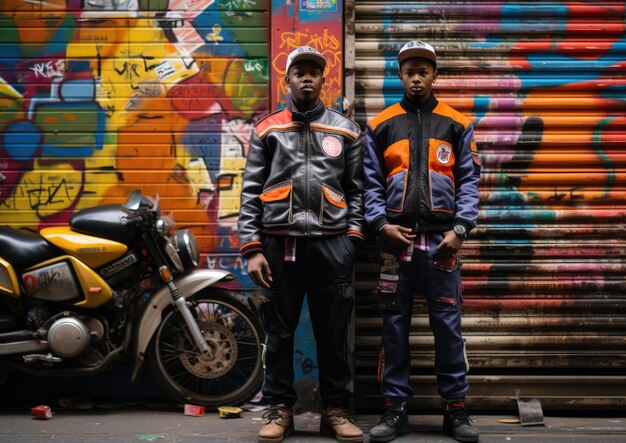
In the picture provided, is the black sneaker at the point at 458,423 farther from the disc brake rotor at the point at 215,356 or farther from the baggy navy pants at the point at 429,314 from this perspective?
the disc brake rotor at the point at 215,356

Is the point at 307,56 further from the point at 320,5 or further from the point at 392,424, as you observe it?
the point at 392,424

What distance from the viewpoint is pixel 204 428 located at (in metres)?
4.99

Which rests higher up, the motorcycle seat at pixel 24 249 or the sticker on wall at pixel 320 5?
the sticker on wall at pixel 320 5

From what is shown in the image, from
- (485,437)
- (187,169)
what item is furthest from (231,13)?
(485,437)

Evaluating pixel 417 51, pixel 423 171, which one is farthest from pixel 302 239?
pixel 417 51

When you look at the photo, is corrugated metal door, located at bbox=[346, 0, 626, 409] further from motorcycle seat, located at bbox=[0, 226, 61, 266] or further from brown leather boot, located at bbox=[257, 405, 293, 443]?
motorcycle seat, located at bbox=[0, 226, 61, 266]

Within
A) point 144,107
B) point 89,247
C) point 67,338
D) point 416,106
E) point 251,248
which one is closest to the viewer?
point 251,248

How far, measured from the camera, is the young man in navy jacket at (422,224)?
464 centimetres

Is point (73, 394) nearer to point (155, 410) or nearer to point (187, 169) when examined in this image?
point (155, 410)

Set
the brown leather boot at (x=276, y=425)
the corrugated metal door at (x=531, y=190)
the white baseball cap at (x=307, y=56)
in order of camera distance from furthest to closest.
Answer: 1. the corrugated metal door at (x=531, y=190)
2. the white baseball cap at (x=307, y=56)
3. the brown leather boot at (x=276, y=425)

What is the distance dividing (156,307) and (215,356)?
0.56 m

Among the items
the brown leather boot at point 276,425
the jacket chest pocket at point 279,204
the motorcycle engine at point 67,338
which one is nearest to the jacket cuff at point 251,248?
the jacket chest pocket at point 279,204

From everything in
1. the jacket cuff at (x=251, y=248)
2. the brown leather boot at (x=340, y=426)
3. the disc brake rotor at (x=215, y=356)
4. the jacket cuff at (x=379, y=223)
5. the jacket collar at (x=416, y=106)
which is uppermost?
the jacket collar at (x=416, y=106)

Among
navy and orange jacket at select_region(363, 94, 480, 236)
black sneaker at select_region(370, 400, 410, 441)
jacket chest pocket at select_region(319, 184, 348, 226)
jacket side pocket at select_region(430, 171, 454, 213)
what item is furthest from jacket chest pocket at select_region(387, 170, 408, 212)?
black sneaker at select_region(370, 400, 410, 441)
